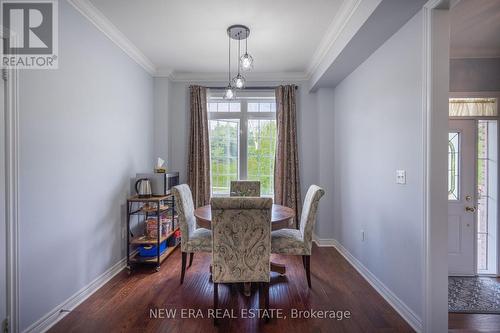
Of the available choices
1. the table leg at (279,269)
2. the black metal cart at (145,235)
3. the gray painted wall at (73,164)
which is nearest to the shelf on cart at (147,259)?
the black metal cart at (145,235)

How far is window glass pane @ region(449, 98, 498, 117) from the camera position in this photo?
280cm

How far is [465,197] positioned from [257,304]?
8.94ft

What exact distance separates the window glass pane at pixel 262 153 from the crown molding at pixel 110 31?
1.85 metres

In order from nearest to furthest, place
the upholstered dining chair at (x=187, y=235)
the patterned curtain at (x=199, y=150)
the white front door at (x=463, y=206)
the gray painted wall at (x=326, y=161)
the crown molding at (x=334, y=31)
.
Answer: the crown molding at (x=334, y=31) → the upholstered dining chair at (x=187, y=235) → the white front door at (x=463, y=206) → the gray painted wall at (x=326, y=161) → the patterned curtain at (x=199, y=150)

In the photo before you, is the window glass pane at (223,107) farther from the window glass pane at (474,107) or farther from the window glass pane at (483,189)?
the window glass pane at (483,189)

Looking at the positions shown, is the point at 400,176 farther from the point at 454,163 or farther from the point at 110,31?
the point at 110,31

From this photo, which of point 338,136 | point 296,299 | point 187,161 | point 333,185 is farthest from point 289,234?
point 187,161

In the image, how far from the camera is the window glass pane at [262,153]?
13.2 feet

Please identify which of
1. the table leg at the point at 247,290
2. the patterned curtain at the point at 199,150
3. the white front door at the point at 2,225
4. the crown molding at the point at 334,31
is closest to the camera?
the white front door at the point at 2,225

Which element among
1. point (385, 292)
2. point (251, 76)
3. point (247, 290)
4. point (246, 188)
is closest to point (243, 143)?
point (246, 188)

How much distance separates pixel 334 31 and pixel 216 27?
1.27 m

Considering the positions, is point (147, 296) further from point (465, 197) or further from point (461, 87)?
point (461, 87)

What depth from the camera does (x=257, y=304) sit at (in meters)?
2.14

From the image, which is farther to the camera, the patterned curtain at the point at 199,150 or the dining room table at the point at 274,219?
the patterned curtain at the point at 199,150
